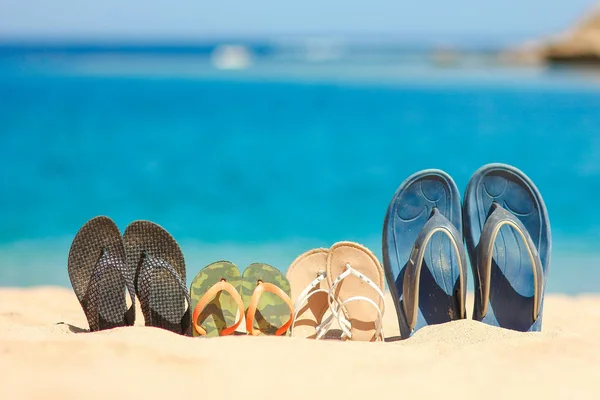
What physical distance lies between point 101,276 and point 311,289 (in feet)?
2.89

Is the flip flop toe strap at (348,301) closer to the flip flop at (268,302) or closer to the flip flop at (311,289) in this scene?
the flip flop at (311,289)

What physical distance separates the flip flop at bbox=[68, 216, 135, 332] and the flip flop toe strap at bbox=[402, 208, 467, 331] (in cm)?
112

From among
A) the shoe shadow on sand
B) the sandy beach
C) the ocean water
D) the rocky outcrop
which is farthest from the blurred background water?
the rocky outcrop

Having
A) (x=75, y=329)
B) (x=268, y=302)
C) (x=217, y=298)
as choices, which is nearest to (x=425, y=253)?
(x=268, y=302)

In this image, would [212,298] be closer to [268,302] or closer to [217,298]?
[217,298]

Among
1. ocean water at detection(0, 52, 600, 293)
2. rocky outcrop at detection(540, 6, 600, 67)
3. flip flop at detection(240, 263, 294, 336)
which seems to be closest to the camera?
flip flop at detection(240, 263, 294, 336)

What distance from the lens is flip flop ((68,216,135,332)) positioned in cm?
285

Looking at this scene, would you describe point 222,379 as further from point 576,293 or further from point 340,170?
point 340,170

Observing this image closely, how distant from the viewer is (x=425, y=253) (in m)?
3.25

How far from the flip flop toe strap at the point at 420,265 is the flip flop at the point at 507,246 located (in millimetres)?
100

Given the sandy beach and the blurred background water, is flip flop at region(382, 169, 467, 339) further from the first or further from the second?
the blurred background water

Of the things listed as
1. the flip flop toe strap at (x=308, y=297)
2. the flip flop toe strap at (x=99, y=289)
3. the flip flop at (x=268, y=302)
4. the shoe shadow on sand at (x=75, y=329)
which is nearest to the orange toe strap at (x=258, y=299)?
the flip flop at (x=268, y=302)

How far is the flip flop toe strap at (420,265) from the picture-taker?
2.95 m

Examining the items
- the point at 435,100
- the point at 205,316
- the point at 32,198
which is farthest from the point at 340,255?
the point at 435,100
